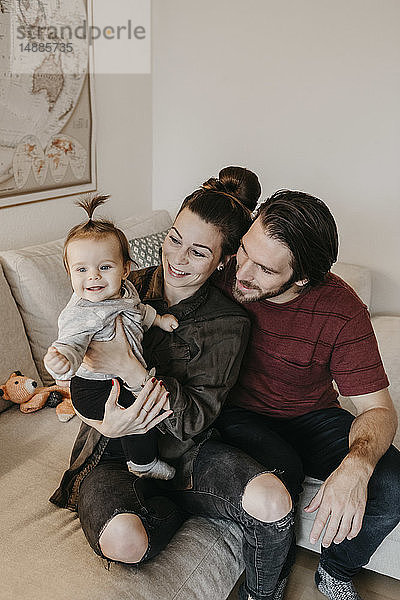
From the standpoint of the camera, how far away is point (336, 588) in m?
1.78

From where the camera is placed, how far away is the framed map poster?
7.75 feet

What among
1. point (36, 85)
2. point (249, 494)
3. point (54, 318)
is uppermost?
point (36, 85)

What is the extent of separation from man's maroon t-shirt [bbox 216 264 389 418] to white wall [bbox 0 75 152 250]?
3.60 ft

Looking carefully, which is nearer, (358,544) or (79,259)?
(79,259)

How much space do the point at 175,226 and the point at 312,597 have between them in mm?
1137

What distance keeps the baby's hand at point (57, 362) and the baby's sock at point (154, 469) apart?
371 mm

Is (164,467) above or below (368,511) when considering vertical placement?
above

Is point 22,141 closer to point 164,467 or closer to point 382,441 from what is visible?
point 164,467

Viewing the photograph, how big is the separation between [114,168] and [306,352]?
1.72 meters

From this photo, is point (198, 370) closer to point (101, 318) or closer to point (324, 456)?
point (101, 318)

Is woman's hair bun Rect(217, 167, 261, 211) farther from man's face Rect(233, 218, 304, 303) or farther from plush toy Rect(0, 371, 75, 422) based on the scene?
plush toy Rect(0, 371, 75, 422)

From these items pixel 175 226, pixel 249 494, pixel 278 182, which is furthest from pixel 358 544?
pixel 278 182

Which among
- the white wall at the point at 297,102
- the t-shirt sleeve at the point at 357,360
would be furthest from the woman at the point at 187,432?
the white wall at the point at 297,102

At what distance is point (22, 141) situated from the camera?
246 cm
